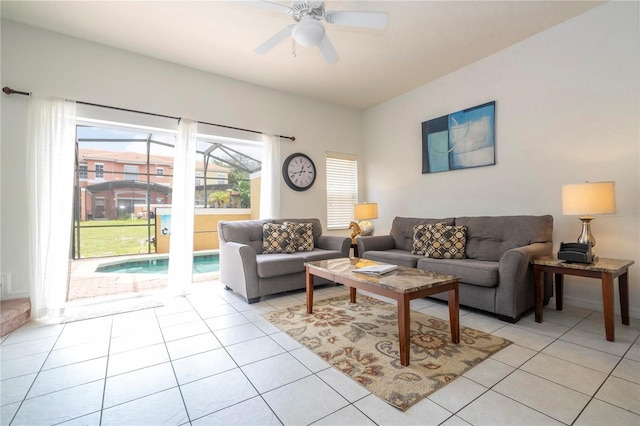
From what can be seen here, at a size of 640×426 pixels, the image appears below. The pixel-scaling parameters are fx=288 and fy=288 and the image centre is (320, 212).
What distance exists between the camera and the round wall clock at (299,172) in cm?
452

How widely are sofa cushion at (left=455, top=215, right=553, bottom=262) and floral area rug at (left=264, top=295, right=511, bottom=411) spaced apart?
1.08 m

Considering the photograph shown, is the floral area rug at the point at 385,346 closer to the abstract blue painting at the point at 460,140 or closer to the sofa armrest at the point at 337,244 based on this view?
the sofa armrest at the point at 337,244

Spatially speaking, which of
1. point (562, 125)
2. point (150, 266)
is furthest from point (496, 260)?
point (150, 266)

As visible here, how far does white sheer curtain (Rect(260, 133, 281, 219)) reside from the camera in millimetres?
4273

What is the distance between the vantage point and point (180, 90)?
144 inches

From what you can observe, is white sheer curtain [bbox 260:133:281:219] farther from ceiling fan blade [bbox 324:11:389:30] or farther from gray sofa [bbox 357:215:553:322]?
ceiling fan blade [bbox 324:11:389:30]

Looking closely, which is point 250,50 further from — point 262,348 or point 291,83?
point 262,348

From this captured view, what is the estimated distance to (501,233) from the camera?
3135 mm

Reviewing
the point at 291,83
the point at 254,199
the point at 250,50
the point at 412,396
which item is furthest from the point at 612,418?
the point at 254,199

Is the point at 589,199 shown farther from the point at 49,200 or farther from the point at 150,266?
the point at 150,266

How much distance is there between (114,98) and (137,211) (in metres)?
→ 3.40

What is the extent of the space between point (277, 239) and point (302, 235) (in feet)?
1.16

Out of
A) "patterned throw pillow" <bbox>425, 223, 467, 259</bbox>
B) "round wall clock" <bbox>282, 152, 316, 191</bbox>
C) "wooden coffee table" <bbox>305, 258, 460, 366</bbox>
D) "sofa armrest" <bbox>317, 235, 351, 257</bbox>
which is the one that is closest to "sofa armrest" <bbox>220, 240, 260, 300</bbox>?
"wooden coffee table" <bbox>305, 258, 460, 366</bbox>

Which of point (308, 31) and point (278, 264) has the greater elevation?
point (308, 31)
